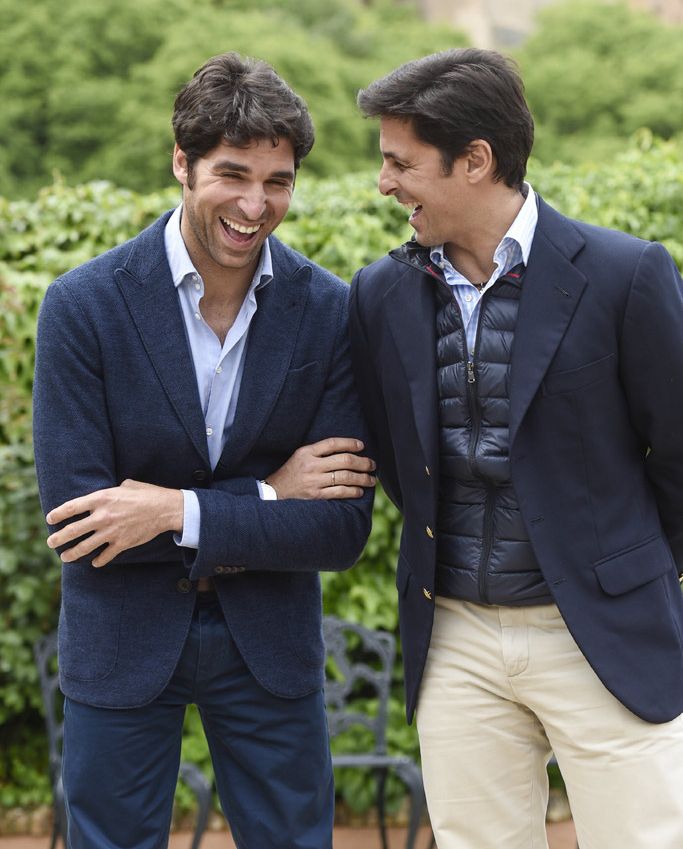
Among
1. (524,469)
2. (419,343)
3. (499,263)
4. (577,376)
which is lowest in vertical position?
(524,469)

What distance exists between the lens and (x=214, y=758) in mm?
2805

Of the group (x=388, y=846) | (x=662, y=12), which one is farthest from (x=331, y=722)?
(x=662, y=12)

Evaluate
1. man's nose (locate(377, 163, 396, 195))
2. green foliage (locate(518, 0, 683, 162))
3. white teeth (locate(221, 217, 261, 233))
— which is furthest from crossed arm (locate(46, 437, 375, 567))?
green foliage (locate(518, 0, 683, 162))

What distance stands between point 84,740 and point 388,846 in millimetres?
2211

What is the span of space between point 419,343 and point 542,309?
11.3 inches

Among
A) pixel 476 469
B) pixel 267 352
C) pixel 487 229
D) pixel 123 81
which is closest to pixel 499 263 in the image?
pixel 487 229

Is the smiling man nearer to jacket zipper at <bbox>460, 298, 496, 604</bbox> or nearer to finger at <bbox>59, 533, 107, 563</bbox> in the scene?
finger at <bbox>59, 533, 107, 563</bbox>

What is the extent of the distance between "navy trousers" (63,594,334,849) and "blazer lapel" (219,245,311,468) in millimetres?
381

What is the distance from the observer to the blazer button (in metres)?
2.65

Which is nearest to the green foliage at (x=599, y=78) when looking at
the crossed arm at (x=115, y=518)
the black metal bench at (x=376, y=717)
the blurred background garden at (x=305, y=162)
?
the blurred background garden at (x=305, y=162)

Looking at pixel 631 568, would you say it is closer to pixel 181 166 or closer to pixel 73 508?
pixel 73 508

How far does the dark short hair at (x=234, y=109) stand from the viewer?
8.34 feet

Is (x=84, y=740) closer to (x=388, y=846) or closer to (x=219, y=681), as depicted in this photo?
(x=219, y=681)

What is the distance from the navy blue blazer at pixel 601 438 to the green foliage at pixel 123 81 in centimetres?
2074
